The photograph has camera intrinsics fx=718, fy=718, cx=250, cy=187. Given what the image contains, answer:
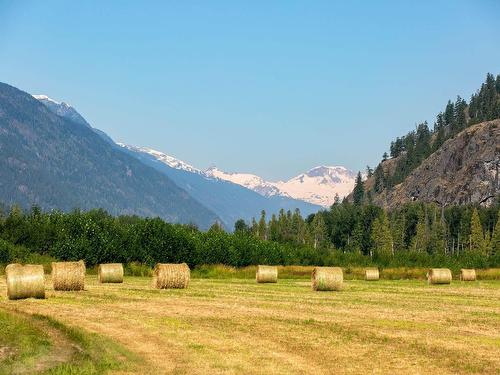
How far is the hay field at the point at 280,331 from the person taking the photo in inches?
780

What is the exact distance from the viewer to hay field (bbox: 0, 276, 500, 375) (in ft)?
65.0

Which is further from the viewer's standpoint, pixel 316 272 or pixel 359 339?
pixel 316 272

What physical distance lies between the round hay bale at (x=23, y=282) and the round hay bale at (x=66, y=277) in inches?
219

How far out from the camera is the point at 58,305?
33.5 m

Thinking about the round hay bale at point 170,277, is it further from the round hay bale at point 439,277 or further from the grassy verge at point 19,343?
the round hay bale at point 439,277

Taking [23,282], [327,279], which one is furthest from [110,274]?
[23,282]

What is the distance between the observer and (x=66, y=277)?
4259cm

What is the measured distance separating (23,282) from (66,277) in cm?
633

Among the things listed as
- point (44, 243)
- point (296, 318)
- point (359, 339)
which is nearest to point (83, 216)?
point (44, 243)

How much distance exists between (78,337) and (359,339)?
928cm

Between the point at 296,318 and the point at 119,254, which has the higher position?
the point at 119,254

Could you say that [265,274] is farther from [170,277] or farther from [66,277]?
[66,277]

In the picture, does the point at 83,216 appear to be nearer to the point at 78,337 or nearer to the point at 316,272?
the point at 316,272

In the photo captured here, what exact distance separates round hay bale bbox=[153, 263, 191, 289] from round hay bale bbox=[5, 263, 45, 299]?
33.7 ft
